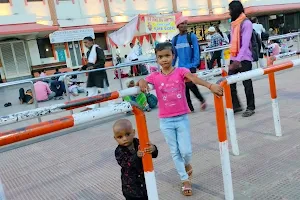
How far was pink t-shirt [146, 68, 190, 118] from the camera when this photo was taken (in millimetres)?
2750

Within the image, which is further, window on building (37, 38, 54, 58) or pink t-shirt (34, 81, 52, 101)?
window on building (37, 38, 54, 58)

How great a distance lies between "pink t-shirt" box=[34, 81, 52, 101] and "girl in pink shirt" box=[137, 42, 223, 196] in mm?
7825

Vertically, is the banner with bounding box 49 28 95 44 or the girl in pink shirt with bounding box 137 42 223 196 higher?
the banner with bounding box 49 28 95 44

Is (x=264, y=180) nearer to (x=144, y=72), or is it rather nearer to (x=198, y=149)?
(x=198, y=149)

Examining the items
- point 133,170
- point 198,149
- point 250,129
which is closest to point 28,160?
point 198,149

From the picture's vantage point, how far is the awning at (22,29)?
19984 millimetres

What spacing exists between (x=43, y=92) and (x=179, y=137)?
7.95 meters

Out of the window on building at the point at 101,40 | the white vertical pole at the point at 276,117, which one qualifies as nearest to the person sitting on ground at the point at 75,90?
the white vertical pole at the point at 276,117

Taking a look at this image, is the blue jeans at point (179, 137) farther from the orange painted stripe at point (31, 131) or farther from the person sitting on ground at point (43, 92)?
the person sitting on ground at point (43, 92)

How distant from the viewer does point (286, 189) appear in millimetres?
2795

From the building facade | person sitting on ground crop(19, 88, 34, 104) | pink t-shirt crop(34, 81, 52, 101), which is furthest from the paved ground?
the building facade

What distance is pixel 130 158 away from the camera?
7.38ft

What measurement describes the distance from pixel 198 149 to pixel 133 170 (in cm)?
189

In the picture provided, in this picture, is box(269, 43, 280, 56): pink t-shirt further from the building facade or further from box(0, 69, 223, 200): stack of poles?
the building facade
